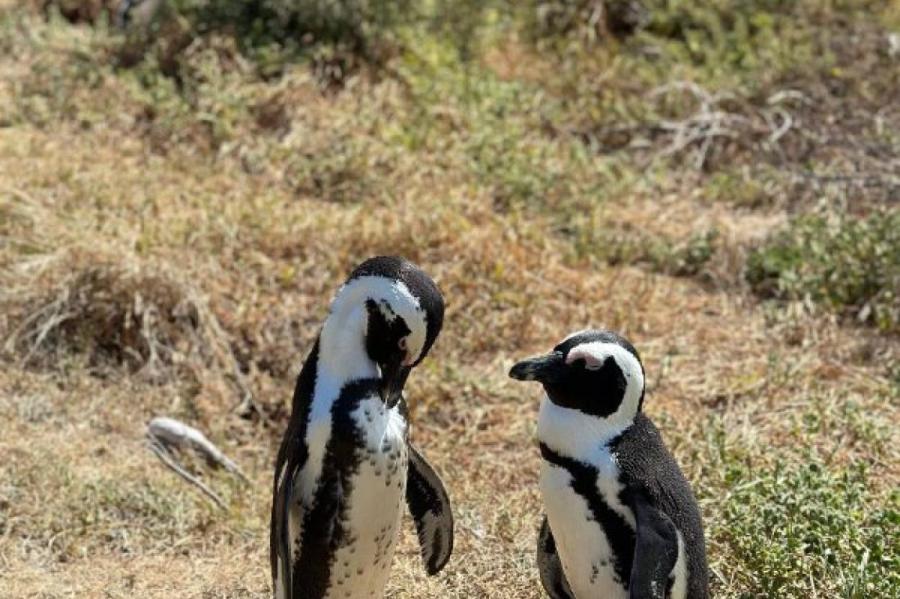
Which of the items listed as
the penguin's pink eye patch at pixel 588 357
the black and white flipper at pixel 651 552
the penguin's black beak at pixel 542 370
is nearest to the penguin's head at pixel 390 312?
the penguin's black beak at pixel 542 370

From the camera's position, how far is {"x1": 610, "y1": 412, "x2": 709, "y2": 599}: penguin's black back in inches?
131

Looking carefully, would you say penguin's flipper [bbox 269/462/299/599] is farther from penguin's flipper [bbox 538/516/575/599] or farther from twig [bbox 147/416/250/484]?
twig [bbox 147/416/250/484]

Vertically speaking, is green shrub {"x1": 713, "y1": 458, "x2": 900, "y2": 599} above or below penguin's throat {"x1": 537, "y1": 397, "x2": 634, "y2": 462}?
below

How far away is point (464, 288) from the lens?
6.15m

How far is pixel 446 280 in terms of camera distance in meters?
6.14

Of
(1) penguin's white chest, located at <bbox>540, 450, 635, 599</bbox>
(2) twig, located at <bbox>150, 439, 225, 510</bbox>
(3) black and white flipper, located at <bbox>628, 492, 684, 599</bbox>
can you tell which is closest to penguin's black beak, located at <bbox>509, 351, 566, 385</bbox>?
(1) penguin's white chest, located at <bbox>540, 450, 635, 599</bbox>

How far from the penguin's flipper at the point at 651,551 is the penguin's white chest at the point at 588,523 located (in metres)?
0.04

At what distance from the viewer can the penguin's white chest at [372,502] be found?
339 centimetres

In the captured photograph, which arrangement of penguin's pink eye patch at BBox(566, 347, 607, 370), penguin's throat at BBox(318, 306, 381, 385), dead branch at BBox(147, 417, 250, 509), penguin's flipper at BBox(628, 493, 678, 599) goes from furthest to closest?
dead branch at BBox(147, 417, 250, 509) < penguin's throat at BBox(318, 306, 381, 385) < penguin's pink eye patch at BBox(566, 347, 607, 370) < penguin's flipper at BBox(628, 493, 678, 599)

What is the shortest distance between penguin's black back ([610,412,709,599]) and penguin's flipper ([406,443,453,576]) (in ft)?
2.09

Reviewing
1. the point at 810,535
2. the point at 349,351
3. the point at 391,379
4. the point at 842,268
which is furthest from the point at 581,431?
the point at 842,268

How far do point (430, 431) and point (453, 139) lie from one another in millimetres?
2325

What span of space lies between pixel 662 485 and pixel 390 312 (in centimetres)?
74

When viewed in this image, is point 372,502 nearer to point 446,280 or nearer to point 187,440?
point 187,440
